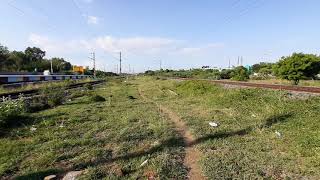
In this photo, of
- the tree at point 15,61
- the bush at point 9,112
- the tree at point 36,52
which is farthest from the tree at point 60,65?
the bush at point 9,112

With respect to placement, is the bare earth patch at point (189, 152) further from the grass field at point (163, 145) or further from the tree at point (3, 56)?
the tree at point (3, 56)

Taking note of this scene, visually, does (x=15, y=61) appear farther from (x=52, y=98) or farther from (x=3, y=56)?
(x=52, y=98)

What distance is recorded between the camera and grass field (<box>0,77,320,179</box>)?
6.18 m

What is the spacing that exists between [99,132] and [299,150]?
224 inches

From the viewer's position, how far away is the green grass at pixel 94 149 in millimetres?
6195

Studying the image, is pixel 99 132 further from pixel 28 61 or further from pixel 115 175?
pixel 28 61

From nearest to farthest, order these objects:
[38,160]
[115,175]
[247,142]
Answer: [115,175] < [38,160] < [247,142]

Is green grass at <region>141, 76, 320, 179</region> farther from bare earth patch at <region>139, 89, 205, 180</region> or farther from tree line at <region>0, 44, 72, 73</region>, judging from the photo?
tree line at <region>0, 44, 72, 73</region>

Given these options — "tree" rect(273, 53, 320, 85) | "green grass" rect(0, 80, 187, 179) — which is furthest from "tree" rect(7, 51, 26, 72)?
"green grass" rect(0, 80, 187, 179)

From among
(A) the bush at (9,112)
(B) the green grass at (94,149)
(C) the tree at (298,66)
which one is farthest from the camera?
(C) the tree at (298,66)

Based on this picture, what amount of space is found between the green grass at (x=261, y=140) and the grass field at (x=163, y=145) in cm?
2

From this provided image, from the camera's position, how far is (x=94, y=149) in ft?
25.0

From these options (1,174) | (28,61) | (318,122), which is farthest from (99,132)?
(28,61)

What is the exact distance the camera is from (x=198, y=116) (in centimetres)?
1250
